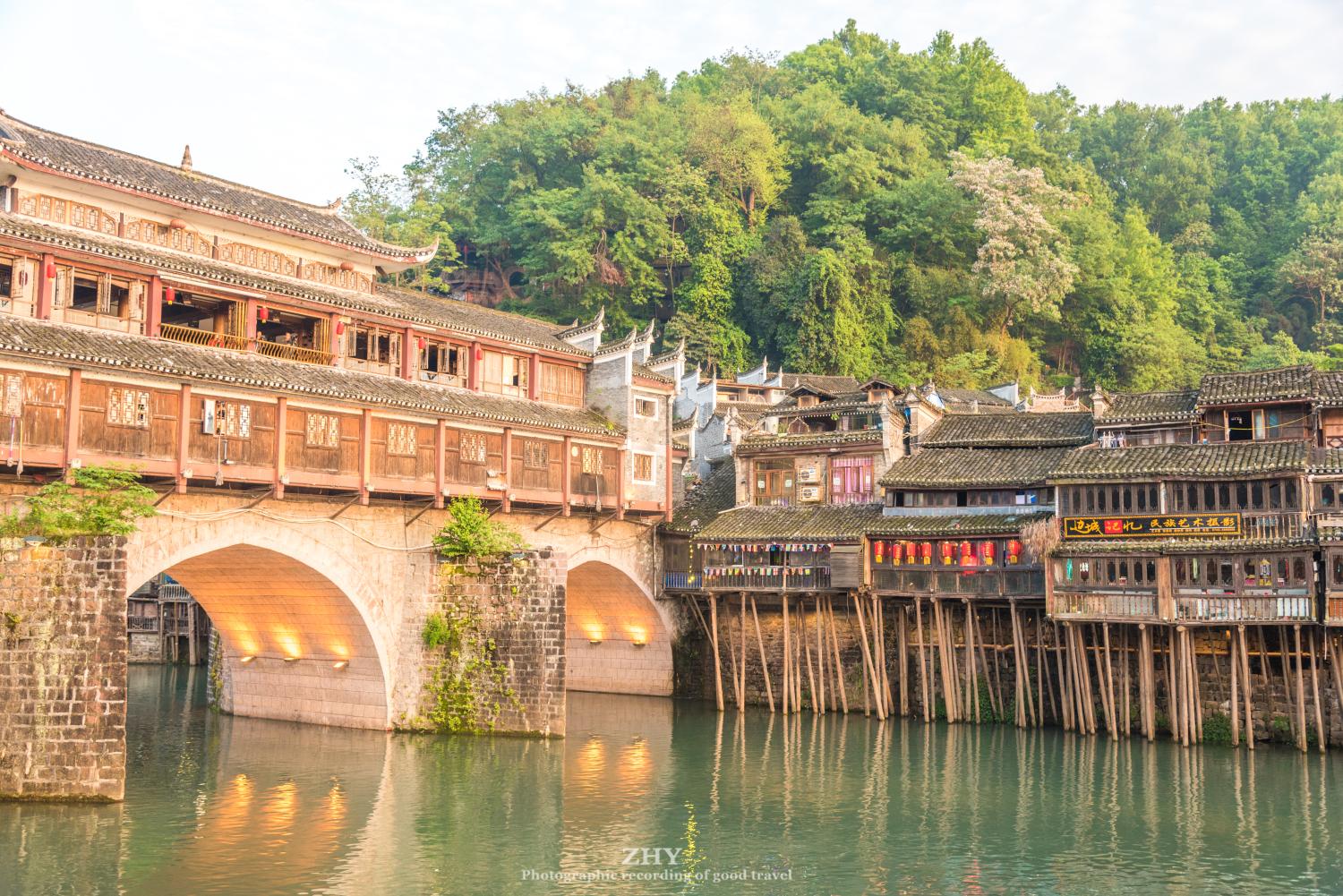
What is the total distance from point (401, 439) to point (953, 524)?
57.8ft

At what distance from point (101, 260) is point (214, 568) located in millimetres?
9436

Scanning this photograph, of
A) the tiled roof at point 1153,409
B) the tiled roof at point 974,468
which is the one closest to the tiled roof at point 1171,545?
the tiled roof at point 974,468

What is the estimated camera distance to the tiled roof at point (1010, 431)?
44188 millimetres

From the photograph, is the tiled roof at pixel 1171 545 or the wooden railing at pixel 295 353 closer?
the tiled roof at pixel 1171 545

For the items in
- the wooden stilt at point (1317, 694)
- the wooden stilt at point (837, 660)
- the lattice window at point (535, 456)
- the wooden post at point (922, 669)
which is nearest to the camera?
the wooden stilt at point (1317, 694)

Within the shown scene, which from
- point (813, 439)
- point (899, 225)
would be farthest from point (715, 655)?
point (899, 225)

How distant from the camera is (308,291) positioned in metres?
37.9

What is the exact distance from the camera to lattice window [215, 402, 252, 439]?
3328cm

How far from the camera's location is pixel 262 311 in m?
37.8

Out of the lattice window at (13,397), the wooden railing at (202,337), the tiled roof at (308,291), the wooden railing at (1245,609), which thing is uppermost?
the tiled roof at (308,291)

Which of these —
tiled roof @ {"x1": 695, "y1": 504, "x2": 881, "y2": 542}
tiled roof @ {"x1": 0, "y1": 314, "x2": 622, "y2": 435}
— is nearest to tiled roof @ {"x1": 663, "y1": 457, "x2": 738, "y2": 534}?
tiled roof @ {"x1": 695, "y1": 504, "x2": 881, "y2": 542}

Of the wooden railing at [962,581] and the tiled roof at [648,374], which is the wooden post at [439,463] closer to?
the tiled roof at [648,374]

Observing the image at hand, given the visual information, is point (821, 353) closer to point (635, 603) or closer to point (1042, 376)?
point (1042, 376)

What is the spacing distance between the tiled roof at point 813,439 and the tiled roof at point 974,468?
5.14 feet
